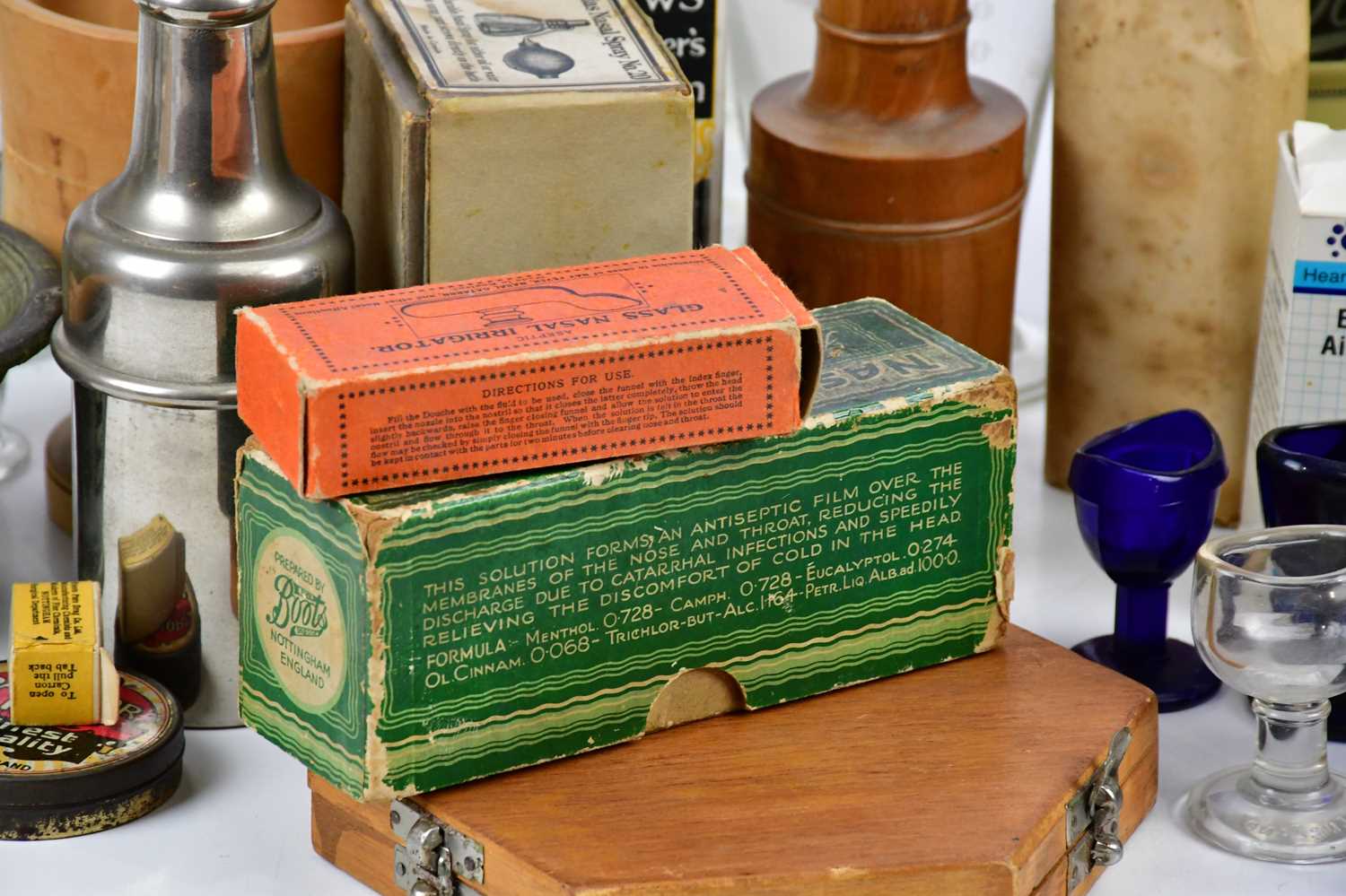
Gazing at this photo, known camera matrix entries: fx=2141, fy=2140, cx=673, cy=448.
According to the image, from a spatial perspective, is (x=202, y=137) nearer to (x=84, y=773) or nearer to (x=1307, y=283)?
(x=84, y=773)

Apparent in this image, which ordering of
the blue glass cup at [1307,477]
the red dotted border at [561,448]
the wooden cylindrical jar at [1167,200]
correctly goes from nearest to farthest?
the red dotted border at [561,448] < the blue glass cup at [1307,477] < the wooden cylindrical jar at [1167,200]

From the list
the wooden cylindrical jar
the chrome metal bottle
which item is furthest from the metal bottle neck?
the wooden cylindrical jar

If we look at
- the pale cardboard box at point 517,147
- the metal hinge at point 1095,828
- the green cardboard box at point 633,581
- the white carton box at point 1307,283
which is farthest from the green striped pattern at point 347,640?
Answer: the white carton box at point 1307,283

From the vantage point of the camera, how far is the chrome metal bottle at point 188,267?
2.32 feet

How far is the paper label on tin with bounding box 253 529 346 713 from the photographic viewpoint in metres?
0.65

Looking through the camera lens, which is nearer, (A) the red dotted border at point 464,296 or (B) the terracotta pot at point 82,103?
(A) the red dotted border at point 464,296

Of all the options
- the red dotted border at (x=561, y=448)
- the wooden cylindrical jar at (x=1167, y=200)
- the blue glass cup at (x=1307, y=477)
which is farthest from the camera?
the wooden cylindrical jar at (x=1167, y=200)

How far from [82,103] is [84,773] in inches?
10.9

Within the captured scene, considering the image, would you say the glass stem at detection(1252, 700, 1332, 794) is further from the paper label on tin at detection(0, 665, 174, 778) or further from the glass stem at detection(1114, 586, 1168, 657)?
the paper label on tin at detection(0, 665, 174, 778)

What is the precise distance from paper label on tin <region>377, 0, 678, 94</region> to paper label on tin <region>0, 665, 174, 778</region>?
0.23m

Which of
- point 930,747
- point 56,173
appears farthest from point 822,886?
point 56,173

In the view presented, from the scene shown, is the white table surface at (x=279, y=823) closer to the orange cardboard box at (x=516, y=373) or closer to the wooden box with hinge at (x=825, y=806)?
the wooden box with hinge at (x=825, y=806)

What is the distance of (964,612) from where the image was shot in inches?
29.4

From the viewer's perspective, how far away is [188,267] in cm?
71
